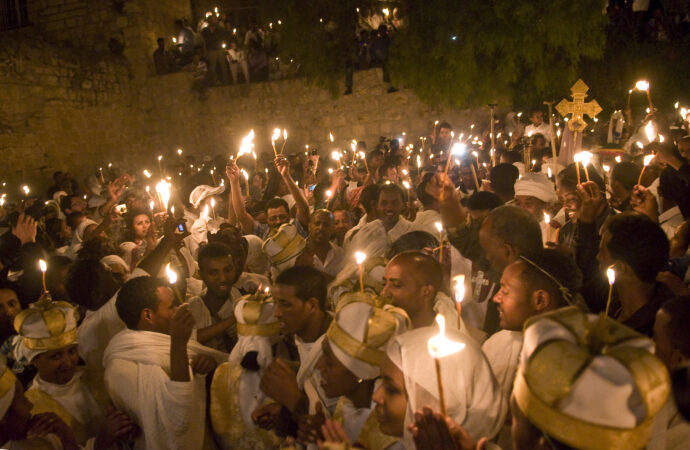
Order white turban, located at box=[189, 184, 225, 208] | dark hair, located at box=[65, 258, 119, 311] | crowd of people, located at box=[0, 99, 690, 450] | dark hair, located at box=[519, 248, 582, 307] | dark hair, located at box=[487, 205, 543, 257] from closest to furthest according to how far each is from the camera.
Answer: crowd of people, located at box=[0, 99, 690, 450]
dark hair, located at box=[519, 248, 582, 307]
dark hair, located at box=[487, 205, 543, 257]
dark hair, located at box=[65, 258, 119, 311]
white turban, located at box=[189, 184, 225, 208]

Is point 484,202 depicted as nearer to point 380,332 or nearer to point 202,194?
point 380,332

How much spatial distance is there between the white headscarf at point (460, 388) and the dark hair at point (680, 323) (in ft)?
2.21

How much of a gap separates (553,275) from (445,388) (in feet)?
3.73

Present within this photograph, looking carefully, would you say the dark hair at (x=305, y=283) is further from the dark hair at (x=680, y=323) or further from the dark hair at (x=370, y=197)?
the dark hair at (x=370, y=197)

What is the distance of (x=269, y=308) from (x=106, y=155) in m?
15.6

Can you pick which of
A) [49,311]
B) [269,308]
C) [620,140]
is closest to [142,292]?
[49,311]

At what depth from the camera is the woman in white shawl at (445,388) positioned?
1.74 m

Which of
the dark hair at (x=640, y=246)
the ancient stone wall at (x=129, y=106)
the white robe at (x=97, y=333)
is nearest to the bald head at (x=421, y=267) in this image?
the dark hair at (x=640, y=246)

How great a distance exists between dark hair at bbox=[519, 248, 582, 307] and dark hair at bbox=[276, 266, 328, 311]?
112cm

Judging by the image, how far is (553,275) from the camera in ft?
8.44

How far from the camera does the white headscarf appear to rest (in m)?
1.73

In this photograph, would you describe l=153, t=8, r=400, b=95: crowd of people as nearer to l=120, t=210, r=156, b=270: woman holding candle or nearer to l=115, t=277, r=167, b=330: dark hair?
l=120, t=210, r=156, b=270: woman holding candle

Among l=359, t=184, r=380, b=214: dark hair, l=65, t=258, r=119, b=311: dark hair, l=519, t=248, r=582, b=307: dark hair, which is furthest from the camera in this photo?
l=359, t=184, r=380, b=214: dark hair

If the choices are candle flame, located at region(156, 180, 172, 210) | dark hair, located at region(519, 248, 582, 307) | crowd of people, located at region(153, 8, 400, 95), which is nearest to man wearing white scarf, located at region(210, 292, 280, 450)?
dark hair, located at region(519, 248, 582, 307)
